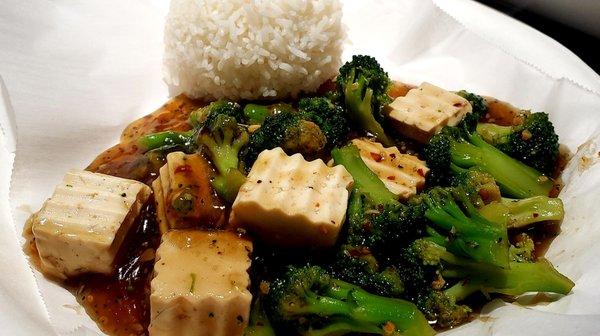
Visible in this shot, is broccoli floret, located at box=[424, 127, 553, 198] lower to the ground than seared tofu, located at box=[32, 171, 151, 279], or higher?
higher

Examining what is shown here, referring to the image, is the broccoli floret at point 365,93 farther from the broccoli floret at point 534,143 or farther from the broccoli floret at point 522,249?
the broccoli floret at point 522,249

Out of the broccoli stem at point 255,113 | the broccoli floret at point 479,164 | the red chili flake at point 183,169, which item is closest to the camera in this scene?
the red chili flake at point 183,169

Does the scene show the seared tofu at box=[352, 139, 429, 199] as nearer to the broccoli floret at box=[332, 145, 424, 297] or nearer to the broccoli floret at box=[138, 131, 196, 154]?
the broccoli floret at box=[332, 145, 424, 297]

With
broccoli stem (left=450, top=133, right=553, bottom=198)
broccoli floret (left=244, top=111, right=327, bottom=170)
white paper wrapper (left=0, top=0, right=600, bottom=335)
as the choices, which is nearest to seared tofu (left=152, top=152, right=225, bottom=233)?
broccoli floret (left=244, top=111, right=327, bottom=170)

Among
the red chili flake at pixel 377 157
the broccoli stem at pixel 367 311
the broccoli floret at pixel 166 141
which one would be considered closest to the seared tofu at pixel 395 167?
the red chili flake at pixel 377 157

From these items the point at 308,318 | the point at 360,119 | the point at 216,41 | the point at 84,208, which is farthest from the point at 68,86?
the point at 308,318

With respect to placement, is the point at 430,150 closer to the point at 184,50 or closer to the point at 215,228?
the point at 215,228

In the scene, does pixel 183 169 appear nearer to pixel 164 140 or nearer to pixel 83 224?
pixel 83 224
